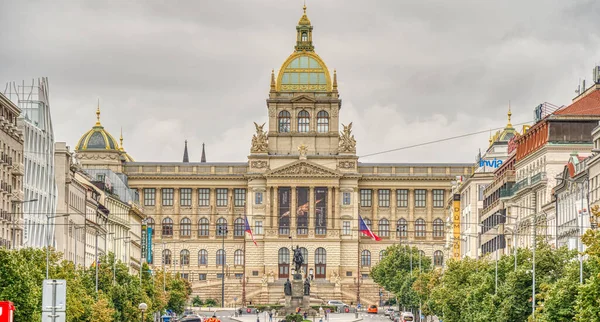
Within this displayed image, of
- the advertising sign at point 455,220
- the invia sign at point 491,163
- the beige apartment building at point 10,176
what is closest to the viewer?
the beige apartment building at point 10,176

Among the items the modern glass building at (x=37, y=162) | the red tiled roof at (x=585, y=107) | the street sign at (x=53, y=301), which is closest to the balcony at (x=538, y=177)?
the red tiled roof at (x=585, y=107)

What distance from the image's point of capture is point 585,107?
4946 inches

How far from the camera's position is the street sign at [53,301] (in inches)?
1618

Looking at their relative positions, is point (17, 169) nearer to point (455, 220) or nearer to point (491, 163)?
point (491, 163)

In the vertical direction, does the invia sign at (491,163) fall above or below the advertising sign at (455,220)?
above

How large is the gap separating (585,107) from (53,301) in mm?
89228

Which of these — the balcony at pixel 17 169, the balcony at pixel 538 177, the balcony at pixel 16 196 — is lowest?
the balcony at pixel 16 196

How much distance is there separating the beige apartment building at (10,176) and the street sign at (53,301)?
237 ft

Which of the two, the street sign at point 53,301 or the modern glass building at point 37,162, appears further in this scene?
the modern glass building at point 37,162

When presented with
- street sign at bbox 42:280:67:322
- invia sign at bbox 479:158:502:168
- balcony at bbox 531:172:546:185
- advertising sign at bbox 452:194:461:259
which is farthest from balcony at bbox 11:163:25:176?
street sign at bbox 42:280:67:322

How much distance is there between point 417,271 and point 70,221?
1976 inches

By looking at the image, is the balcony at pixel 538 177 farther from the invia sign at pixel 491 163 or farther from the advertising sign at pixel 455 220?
the advertising sign at pixel 455 220

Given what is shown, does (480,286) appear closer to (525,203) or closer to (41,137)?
(525,203)

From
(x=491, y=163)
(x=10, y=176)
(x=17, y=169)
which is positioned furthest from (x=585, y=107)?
(x=491, y=163)
